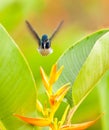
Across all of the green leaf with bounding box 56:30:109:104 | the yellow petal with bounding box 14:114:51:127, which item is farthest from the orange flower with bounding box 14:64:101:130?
the green leaf with bounding box 56:30:109:104

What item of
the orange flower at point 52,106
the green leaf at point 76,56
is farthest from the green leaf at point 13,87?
the green leaf at point 76,56

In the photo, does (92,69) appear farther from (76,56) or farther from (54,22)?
(54,22)

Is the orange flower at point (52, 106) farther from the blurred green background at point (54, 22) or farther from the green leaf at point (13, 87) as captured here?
the blurred green background at point (54, 22)

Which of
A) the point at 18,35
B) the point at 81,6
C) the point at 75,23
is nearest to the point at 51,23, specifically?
the point at 75,23

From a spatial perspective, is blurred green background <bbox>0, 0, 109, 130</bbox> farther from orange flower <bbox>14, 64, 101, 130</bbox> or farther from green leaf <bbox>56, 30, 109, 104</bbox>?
orange flower <bbox>14, 64, 101, 130</bbox>

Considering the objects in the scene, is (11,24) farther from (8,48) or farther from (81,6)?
(81,6)

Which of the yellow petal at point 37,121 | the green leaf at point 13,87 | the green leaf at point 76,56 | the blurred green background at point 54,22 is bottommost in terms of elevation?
the blurred green background at point 54,22
